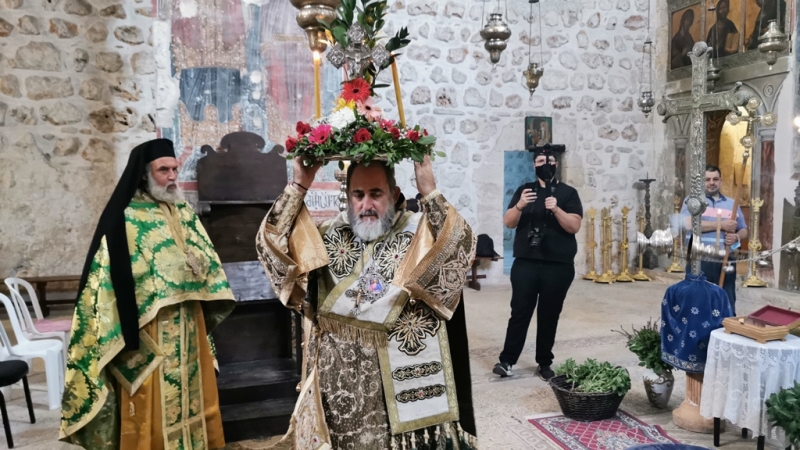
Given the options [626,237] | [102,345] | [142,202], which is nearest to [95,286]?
[102,345]

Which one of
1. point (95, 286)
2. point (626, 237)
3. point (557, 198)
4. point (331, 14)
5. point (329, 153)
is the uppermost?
point (331, 14)

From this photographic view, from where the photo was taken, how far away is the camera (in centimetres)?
480

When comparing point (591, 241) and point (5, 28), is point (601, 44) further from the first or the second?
point (5, 28)

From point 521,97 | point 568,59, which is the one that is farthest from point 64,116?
point 568,59

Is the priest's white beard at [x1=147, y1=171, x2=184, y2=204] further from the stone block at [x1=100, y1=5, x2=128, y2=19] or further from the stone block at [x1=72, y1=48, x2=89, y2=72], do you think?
the stone block at [x1=100, y1=5, x2=128, y2=19]

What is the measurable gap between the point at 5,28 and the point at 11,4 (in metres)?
0.30

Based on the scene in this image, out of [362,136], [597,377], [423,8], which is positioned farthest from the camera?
[423,8]

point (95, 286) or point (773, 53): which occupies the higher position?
point (773, 53)

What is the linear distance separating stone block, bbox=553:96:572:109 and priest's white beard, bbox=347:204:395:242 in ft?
27.2

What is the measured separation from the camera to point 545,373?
5.04 m

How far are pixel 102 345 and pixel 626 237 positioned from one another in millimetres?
9025

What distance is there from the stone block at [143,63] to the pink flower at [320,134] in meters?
6.60

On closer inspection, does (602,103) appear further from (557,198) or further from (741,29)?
(557,198)

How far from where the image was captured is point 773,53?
6047 mm
